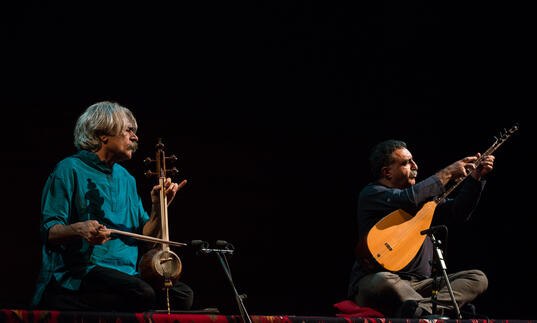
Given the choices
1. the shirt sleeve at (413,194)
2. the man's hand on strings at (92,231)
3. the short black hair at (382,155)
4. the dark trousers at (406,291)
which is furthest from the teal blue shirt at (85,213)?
the short black hair at (382,155)

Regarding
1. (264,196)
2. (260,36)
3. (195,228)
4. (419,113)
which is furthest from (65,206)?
(419,113)

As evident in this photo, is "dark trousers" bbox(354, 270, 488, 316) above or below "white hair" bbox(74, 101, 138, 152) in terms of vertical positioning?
below

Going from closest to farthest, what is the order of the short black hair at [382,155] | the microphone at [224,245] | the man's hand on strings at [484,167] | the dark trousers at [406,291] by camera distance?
the microphone at [224,245], the dark trousers at [406,291], the man's hand on strings at [484,167], the short black hair at [382,155]

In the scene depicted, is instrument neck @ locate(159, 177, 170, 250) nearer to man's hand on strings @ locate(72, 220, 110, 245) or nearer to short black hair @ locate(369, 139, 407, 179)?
man's hand on strings @ locate(72, 220, 110, 245)

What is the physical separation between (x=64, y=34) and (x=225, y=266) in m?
2.19

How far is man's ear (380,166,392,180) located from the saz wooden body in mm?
263

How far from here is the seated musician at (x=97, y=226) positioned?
2.52m

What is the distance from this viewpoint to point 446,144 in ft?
15.1

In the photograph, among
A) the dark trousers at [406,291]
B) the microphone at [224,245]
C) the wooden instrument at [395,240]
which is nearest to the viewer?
the microphone at [224,245]

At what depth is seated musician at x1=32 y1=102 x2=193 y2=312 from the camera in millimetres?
2521

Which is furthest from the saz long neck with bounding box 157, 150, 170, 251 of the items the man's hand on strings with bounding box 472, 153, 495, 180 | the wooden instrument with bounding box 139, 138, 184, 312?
the man's hand on strings with bounding box 472, 153, 495, 180

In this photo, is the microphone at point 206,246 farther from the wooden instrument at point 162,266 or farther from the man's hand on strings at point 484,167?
the man's hand on strings at point 484,167

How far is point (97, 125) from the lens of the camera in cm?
291

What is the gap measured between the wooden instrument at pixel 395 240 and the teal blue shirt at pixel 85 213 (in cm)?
113
